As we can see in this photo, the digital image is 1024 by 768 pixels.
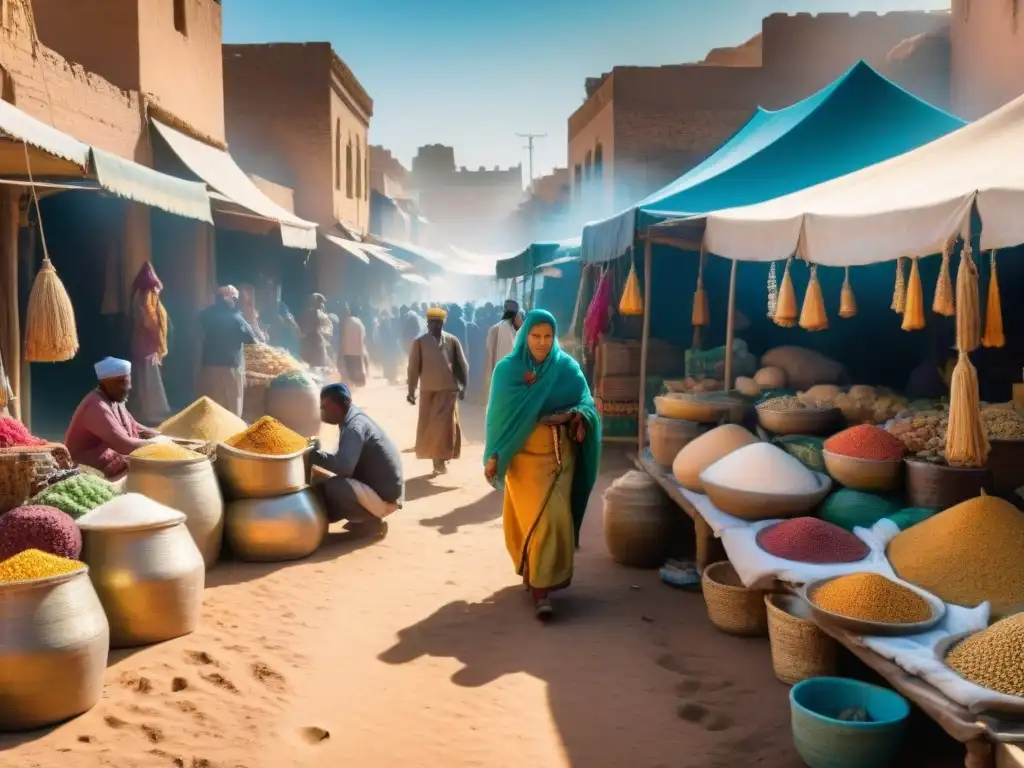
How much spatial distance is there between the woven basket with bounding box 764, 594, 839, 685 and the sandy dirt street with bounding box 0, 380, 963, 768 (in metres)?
0.11

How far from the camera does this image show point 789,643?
11.7ft

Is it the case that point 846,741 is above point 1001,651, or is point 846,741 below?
below

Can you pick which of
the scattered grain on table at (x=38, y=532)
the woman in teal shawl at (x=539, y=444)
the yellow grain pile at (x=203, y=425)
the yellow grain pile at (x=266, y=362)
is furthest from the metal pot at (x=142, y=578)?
the yellow grain pile at (x=266, y=362)

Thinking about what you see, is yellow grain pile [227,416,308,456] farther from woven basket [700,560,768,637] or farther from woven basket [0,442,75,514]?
woven basket [700,560,768,637]

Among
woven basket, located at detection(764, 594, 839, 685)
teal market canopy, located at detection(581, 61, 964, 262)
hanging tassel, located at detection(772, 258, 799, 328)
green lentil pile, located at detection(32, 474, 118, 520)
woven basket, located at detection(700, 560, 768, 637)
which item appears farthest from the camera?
teal market canopy, located at detection(581, 61, 964, 262)

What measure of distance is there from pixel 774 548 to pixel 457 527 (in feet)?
9.62

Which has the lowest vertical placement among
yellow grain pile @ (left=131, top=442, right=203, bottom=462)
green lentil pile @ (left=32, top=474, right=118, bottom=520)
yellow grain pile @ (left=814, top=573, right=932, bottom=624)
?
yellow grain pile @ (left=814, top=573, right=932, bottom=624)

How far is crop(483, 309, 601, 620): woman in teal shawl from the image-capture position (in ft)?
15.3

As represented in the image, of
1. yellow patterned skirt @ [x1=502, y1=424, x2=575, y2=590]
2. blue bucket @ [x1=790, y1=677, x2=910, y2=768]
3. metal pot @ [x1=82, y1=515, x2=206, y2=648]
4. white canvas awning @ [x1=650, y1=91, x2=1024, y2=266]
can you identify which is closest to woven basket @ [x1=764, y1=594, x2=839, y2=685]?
blue bucket @ [x1=790, y1=677, x2=910, y2=768]

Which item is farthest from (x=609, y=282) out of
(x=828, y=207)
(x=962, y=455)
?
(x=962, y=455)

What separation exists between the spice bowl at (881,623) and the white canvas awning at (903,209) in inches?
51.0

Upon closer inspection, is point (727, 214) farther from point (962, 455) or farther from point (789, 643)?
point (789, 643)

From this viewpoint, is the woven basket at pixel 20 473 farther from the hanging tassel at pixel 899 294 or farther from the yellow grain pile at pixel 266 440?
the hanging tassel at pixel 899 294

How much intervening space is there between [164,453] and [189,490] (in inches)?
9.5
